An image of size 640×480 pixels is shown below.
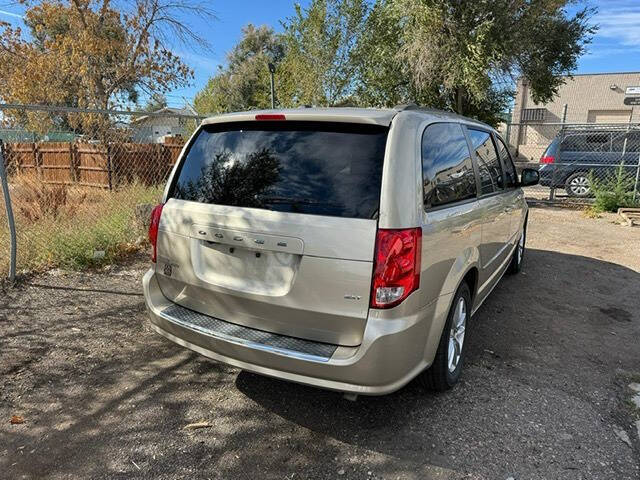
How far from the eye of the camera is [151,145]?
12336 mm

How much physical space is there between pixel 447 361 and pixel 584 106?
34.5m

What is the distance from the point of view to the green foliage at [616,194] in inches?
433

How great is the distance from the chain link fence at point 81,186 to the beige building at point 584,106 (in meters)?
25.2

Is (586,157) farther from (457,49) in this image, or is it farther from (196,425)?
(196,425)

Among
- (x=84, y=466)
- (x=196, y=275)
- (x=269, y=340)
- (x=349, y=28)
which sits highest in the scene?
(x=349, y=28)

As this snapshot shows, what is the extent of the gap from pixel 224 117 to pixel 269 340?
149 cm

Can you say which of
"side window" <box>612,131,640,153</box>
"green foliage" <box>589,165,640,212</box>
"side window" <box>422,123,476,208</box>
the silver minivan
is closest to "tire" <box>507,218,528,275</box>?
Result: "side window" <box>422,123,476,208</box>

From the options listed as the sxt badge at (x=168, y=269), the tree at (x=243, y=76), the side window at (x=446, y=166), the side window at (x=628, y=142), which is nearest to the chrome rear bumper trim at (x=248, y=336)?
the sxt badge at (x=168, y=269)

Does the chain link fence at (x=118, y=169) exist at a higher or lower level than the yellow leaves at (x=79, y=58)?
lower

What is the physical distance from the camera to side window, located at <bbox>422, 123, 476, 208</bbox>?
8.95 feet

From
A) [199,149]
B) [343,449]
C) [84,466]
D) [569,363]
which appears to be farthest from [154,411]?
[569,363]

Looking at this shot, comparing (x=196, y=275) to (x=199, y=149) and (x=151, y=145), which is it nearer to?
(x=199, y=149)

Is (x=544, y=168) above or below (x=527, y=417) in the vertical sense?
above

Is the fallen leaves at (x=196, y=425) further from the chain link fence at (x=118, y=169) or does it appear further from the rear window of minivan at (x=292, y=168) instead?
the chain link fence at (x=118, y=169)
